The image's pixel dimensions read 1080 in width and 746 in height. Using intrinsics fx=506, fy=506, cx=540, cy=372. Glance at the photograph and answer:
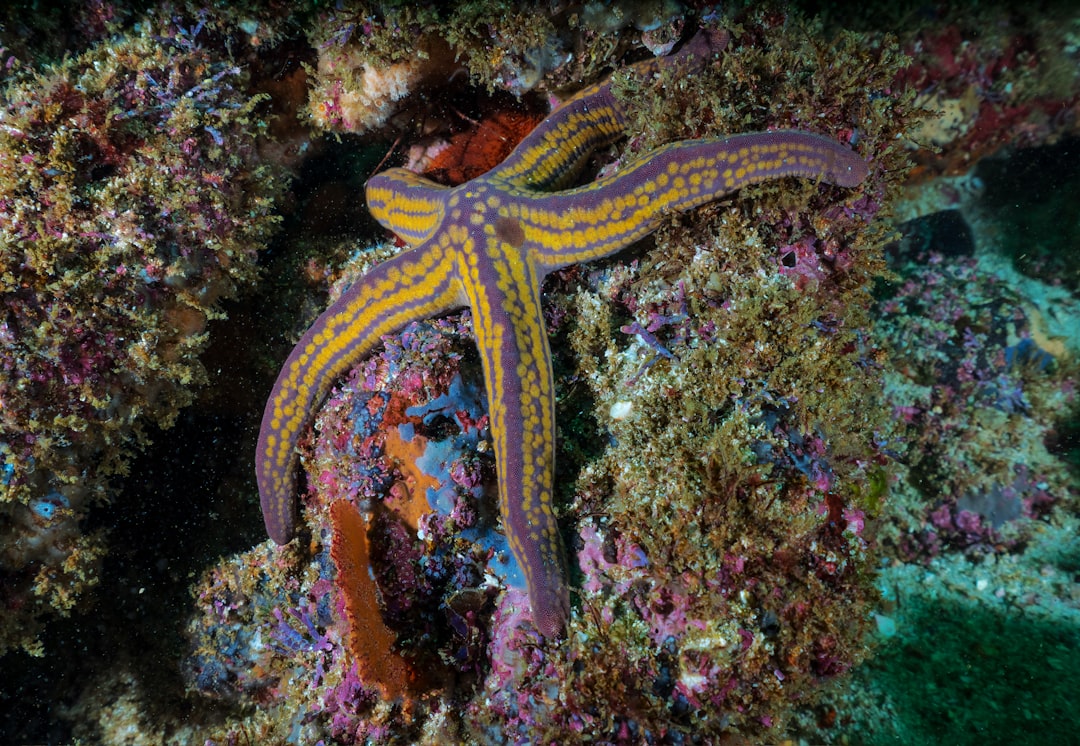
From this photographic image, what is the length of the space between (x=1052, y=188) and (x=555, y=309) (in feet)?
19.6

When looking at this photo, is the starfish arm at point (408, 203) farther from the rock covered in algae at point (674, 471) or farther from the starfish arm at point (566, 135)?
the rock covered in algae at point (674, 471)

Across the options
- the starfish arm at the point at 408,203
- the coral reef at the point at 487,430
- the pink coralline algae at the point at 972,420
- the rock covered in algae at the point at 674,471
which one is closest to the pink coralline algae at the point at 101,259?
the coral reef at the point at 487,430

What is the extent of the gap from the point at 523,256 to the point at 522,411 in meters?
1.18

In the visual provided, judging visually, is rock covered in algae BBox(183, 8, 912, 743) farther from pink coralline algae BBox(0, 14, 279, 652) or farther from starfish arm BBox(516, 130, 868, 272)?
pink coralline algae BBox(0, 14, 279, 652)

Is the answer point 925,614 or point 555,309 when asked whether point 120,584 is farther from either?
point 925,614

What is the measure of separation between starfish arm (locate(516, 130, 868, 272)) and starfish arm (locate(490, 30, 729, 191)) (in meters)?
0.47

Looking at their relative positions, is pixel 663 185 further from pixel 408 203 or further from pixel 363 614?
pixel 363 614

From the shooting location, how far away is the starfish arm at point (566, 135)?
3877 mm

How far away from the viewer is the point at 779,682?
280 centimetres

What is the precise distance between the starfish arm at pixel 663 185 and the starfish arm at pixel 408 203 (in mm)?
775

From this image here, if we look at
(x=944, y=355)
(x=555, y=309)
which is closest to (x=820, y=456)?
(x=555, y=309)

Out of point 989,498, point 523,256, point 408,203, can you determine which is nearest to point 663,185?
point 523,256

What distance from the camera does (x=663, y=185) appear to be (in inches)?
132

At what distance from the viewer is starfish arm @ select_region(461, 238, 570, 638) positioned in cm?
297
